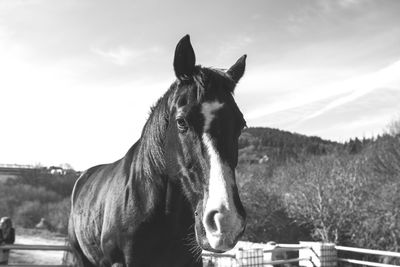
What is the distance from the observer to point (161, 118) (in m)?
2.46

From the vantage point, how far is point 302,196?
23.8 m

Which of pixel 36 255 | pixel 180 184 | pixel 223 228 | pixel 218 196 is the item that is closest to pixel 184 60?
pixel 180 184

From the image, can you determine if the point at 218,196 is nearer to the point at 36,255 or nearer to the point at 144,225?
the point at 144,225

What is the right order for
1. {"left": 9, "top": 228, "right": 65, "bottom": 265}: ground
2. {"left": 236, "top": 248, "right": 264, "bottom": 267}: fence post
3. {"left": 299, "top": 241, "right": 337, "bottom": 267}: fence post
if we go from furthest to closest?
{"left": 9, "top": 228, "right": 65, "bottom": 265}: ground < {"left": 299, "top": 241, "right": 337, "bottom": 267}: fence post < {"left": 236, "top": 248, "right": 264, "bottom": 267}: fence post

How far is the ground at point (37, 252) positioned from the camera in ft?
75.3

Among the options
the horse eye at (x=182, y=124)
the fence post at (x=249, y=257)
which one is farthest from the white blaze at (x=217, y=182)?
the fence post at (x=249, y=257)

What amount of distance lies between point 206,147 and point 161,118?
619 millimetres

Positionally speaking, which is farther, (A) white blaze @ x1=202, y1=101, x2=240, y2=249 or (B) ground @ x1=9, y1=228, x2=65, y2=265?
(B) ground @ x1=9, y1=228, x2=65, y2=265

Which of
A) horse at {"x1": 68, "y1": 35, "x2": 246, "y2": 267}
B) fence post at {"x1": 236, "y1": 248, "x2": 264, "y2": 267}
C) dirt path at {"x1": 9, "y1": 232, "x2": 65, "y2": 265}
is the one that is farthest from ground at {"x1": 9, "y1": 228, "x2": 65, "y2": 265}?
horse at {"x1": 68, "y1": 35, "x2": 246, "y2": 267}

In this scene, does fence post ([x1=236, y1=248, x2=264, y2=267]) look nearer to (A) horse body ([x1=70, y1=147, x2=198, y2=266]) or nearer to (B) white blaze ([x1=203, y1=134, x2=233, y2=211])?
(A) horse body ([x1=70, y1=147, x2=198, y2=266])

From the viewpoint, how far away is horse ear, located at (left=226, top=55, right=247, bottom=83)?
99.9 inches

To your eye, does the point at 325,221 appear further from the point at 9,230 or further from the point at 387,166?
the point at 9,230

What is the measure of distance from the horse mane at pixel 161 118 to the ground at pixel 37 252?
71.4ft

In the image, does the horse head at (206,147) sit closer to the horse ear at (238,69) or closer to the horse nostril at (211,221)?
the horse nostril at (211,221)
